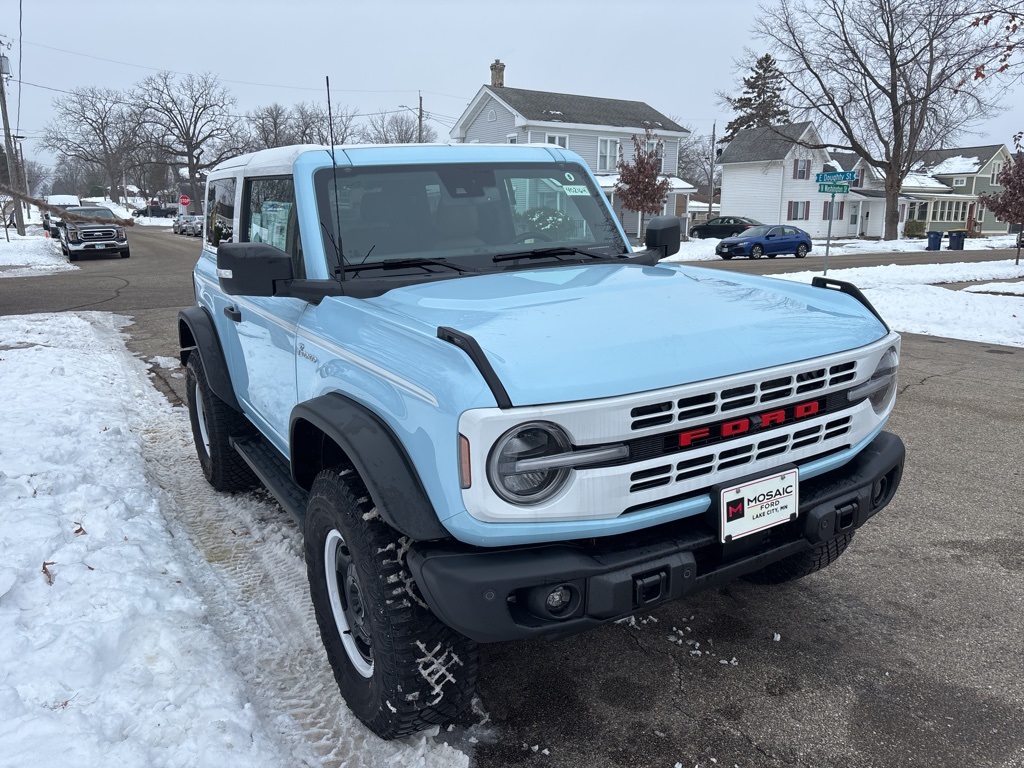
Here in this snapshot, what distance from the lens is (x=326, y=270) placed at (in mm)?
3219

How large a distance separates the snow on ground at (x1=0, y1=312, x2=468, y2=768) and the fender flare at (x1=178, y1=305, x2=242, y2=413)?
30.2 inches

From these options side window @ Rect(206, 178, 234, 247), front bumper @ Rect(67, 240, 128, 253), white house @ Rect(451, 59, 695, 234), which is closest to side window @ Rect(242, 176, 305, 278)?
side window @ Rect(206, 178, 234, 247)

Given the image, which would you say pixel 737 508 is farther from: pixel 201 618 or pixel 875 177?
pixel 875 177

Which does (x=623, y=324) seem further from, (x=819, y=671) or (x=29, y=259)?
(x=29, y=259)

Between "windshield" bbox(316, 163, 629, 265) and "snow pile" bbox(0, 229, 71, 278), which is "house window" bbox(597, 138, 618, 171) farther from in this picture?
"windshield" bbox(316, 163, 629, 265)

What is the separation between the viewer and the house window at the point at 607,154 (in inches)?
1620

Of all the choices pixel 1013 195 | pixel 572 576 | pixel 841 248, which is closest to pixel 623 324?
pixel 572 576

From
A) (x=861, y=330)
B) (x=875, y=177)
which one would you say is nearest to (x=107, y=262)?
(x=861, y=330)

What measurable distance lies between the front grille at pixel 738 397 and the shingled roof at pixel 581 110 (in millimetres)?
37474

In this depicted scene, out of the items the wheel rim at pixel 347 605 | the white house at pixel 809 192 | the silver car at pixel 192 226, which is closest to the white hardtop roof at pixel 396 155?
the wheel rim at pixel 347 605

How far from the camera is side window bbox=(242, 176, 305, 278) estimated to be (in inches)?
136

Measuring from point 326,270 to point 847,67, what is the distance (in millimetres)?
44518

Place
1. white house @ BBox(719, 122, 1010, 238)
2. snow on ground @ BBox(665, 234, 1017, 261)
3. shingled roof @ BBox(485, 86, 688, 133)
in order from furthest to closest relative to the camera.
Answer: white house @ BBox(719, 122, 1010, 238), shingled roof @ BBox(485, 86, 688, 133), snow on ground @ BBox(665, 234, 1017, 261)

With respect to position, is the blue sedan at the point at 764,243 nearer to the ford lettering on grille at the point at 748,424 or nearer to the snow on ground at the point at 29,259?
the snow on ground at the point at 29,259
